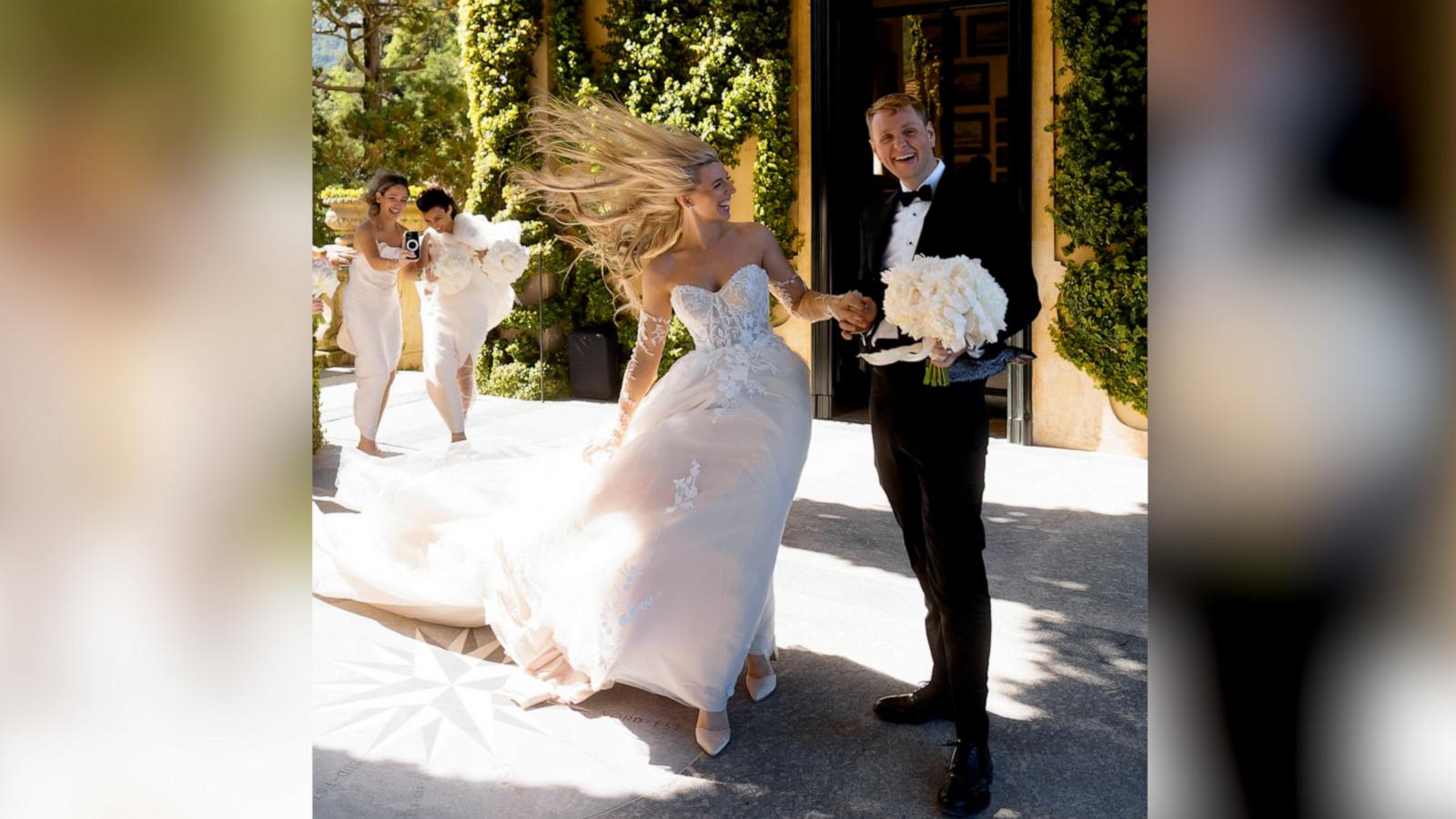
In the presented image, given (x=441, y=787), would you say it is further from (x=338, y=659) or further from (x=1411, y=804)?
(x=1411, y=804)

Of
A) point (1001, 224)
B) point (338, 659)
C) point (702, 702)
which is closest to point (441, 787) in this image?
point (702, 702)

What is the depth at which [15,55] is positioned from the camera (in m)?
0.64

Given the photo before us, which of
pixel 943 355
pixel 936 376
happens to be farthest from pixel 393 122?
pixel 943 355

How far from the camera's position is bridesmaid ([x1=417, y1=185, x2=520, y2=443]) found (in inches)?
341

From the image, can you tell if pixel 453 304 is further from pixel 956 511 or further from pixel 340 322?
pixel 340 322

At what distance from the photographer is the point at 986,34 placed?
11734 mm

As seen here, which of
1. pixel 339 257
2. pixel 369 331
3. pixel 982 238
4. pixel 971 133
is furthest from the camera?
pixel 971 133

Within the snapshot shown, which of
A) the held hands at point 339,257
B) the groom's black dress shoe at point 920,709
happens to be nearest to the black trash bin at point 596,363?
the held hands at point 339,257

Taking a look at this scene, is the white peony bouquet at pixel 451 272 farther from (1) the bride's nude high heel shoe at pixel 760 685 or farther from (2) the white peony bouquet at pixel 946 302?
(2) the white peony bouquet at pixel 946 302

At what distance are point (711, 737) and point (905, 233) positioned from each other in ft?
5.96

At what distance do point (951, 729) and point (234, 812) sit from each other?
12.0 feet

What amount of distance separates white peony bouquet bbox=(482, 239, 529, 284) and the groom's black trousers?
576cm

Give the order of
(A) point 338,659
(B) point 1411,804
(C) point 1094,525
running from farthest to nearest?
(C) point 1094,525
(A) point 338,659
(B) point 1411,804

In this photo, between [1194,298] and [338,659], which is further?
[338,659]
